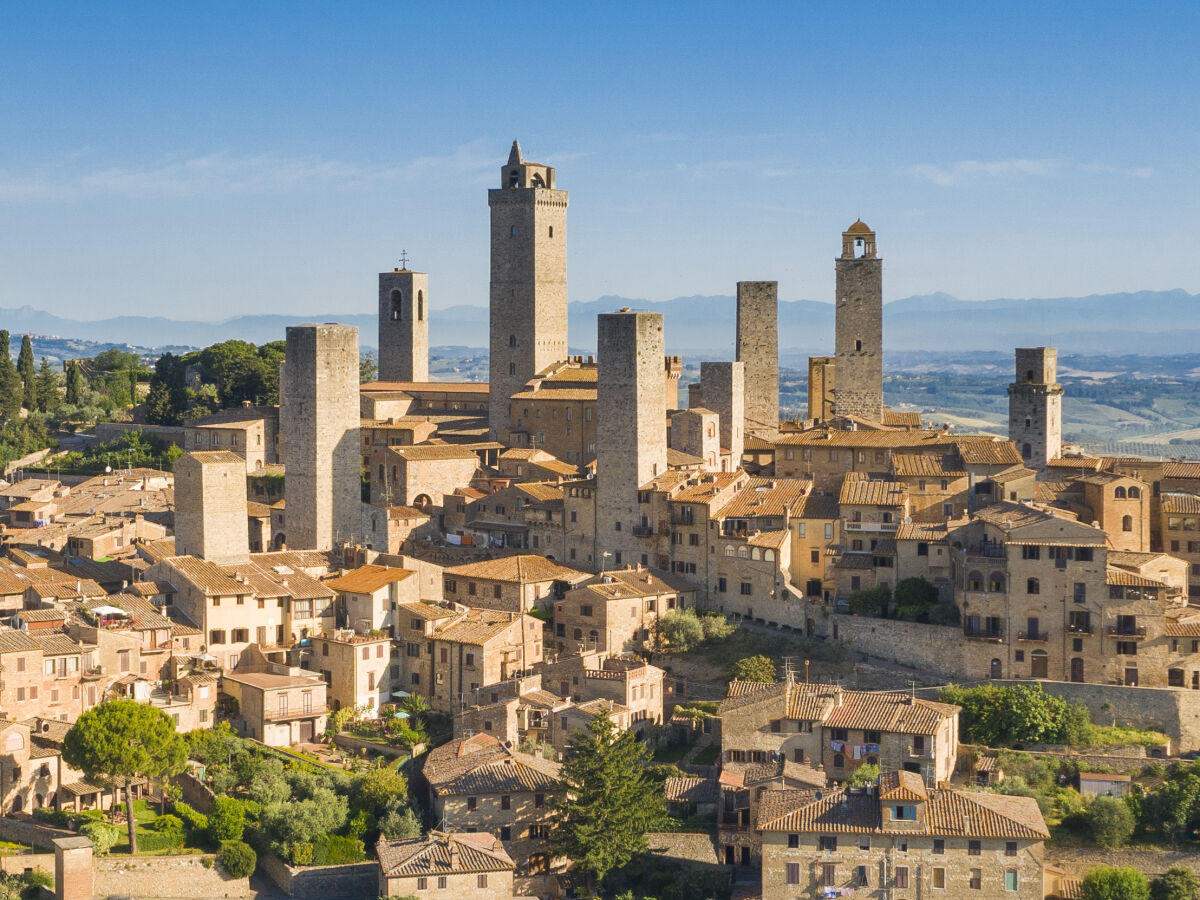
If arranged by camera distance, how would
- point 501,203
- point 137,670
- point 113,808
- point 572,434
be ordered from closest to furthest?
1. point 113,808
2. point 137,670
3. point 572,434
4. point 501,203

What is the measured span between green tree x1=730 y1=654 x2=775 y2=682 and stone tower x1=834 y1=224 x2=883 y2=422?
18470 millimetres

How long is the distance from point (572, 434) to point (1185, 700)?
89.6ft

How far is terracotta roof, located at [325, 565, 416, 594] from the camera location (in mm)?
49531

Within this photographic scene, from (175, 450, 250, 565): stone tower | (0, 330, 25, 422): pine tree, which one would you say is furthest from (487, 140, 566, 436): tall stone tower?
(0, 330, 25, 422): pine tree

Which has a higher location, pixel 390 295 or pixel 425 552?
pixel 390 295

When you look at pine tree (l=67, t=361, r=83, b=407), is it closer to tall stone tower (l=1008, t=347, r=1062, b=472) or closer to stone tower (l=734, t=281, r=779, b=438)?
stone tower (l=734, t=281, r=779, b=438)

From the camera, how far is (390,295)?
78938 mm

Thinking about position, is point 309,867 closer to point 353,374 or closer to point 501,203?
point 353,374

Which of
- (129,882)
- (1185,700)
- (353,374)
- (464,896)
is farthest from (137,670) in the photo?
(1185,700)

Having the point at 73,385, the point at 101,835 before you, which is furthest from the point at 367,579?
the point at 73,385

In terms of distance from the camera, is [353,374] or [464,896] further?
[353,374]

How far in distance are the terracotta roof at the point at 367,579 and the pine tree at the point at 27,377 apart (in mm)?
39120

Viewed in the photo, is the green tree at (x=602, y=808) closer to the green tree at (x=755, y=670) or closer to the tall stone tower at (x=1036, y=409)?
the green tree at (x=755, y=670)

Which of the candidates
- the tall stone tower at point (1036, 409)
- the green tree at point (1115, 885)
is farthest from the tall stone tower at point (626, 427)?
the green tree at point (1115, 885)
